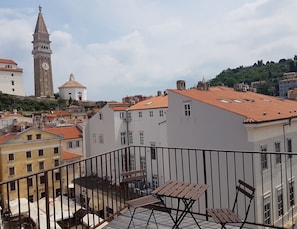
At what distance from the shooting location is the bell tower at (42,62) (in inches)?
3644

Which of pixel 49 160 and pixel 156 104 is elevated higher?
pixel 156 104

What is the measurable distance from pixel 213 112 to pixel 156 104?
1259cm

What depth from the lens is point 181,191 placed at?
4.21 metres

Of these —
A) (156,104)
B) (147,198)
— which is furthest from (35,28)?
(147,198)

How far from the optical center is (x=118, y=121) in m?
30.3

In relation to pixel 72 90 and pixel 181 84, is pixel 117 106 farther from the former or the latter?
pixel 72 90

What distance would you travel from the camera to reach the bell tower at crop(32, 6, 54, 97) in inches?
3644

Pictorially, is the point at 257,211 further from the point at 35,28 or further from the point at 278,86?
the point at 35,28

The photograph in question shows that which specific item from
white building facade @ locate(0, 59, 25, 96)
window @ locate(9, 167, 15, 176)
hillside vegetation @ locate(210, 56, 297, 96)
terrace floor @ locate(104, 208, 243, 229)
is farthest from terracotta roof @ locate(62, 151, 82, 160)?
white building facade @ locate(0, 59, 25, 96)

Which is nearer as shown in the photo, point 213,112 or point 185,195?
point 185,195

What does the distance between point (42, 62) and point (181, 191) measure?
97817 mm

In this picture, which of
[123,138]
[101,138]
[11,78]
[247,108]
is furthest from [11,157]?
[11,78]

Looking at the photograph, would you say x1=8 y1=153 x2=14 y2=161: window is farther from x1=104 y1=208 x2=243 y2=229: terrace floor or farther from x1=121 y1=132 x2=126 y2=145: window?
x1=104 y1=208 x2=243 y2=229: terrace floor

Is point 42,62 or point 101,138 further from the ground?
point 42,62
